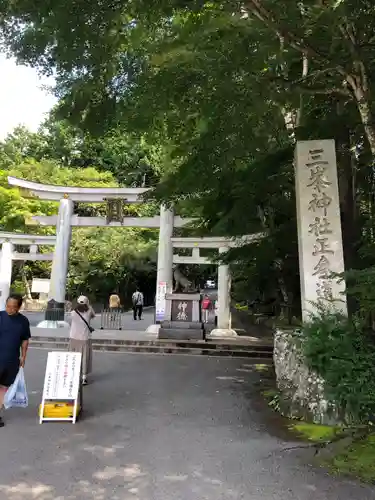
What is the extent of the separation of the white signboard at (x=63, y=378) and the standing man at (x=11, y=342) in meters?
0.41

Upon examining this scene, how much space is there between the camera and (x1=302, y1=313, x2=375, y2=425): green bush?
4.90 metres

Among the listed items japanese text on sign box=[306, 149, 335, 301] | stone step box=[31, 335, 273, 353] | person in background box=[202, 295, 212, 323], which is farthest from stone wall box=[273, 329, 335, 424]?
person in background box=[202, 295, 212, 323]

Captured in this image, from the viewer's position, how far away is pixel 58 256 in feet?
55.5

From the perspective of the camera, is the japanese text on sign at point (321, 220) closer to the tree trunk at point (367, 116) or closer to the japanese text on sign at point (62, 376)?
the tree trunk at point (367, 116)

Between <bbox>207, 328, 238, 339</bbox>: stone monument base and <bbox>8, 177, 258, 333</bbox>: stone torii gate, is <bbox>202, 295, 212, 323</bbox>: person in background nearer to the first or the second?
<bbox>8, 177, 258, 333</bbox>: stone torii gate

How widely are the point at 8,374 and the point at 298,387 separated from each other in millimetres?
3748

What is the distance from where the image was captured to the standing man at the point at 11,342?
16.2 ft

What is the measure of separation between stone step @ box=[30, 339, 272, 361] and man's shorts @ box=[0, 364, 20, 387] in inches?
274

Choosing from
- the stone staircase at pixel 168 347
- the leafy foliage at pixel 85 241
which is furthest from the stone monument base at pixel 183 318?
the leafy foliage at pixel 85 241

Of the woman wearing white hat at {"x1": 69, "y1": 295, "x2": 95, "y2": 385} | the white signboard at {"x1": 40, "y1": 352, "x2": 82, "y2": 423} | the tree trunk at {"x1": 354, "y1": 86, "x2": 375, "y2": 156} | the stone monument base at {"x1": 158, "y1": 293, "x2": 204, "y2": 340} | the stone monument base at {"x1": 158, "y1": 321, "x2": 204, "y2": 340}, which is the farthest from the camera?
the stone monument base at {"x1": 158, "y1": 293, "x2": 204, "y2": 340}

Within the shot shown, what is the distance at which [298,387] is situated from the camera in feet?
19.6

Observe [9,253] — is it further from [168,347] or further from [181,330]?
[168,347]

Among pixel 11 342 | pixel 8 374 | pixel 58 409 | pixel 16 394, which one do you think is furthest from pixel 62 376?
pixel 11 342

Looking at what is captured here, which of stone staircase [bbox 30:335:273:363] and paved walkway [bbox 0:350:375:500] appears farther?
stone staircase [bbox 30:335:273:363]
